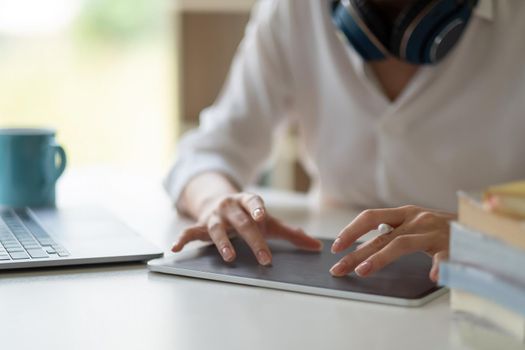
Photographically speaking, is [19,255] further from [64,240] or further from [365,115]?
[365,115]

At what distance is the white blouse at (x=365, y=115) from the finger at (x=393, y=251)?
0.55 metres

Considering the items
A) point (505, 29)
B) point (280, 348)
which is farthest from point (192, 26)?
point (280, 348)

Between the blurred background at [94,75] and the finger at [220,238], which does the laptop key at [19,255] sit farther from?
the blurred background at [94,75]

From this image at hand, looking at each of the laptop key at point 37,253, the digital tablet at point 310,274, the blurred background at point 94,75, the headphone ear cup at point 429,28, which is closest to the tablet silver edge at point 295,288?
the digital tablet at point 310,274

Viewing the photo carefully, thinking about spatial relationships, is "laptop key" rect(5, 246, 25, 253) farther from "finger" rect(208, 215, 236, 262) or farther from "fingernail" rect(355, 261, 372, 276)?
"fingernail" rect(355, 261, 372, 276)

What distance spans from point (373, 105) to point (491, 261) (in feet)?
2.93

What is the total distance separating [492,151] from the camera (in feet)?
4.49

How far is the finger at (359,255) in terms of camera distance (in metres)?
0.84

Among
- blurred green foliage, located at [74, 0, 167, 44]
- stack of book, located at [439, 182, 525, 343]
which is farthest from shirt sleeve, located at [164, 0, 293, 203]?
blurred green foliage, located at [74, 0, 167, 44]

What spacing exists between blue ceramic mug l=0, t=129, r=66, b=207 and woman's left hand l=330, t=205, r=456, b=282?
55 cm

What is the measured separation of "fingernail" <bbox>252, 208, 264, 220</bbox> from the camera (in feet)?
3.21

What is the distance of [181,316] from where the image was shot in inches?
29.0

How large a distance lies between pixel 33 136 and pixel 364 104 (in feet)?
1.89

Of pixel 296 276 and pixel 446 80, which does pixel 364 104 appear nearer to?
pixel 446 80
